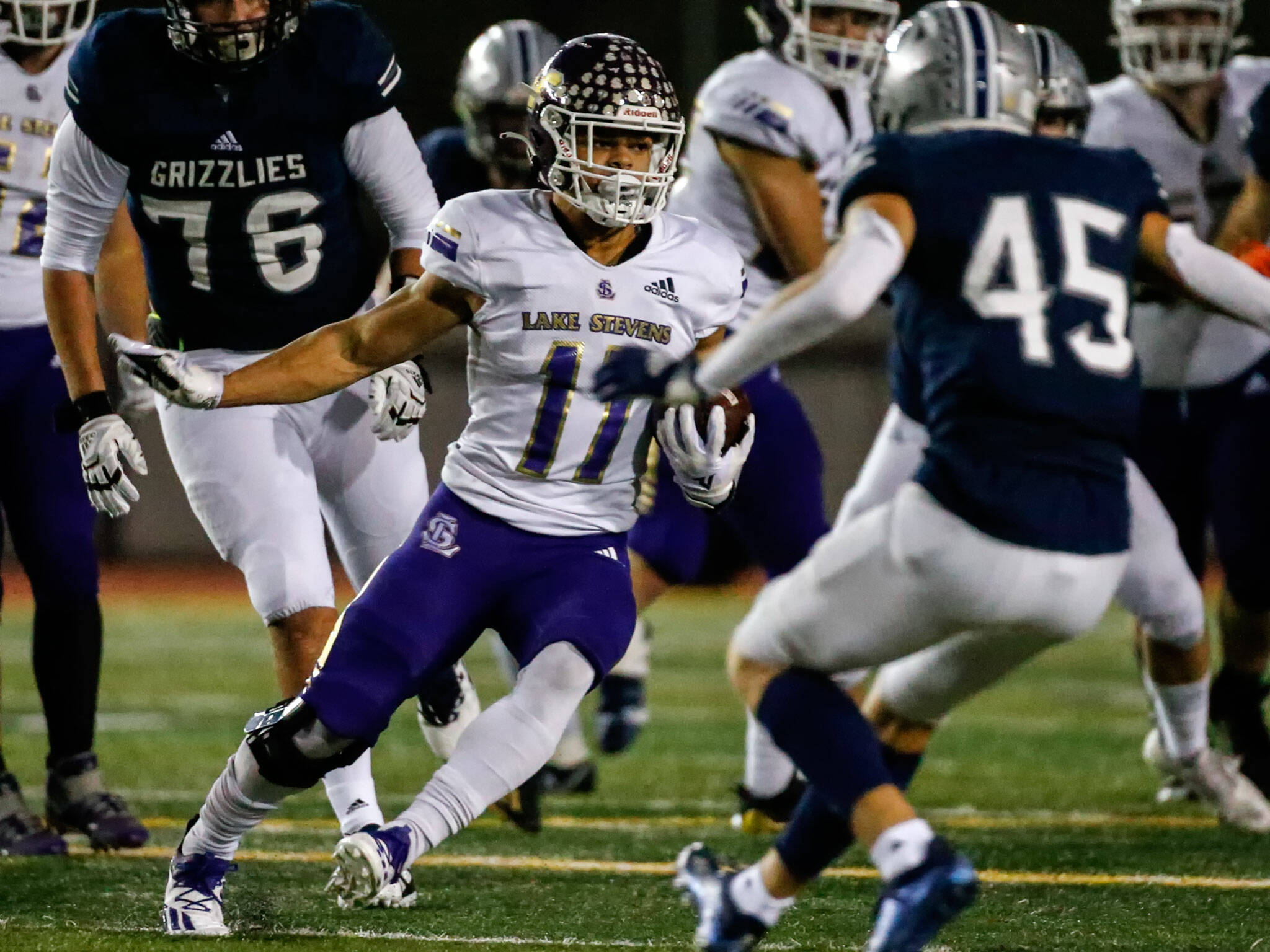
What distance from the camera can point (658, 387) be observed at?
2.83 meters

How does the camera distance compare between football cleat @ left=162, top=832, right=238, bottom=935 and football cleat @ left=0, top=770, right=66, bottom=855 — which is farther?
football cleat @ left=0, top=770, right=66, bottom=855

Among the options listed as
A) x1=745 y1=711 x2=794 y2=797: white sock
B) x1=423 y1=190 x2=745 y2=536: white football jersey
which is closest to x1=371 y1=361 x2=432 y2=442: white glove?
x1=423 y1=190 x2=745 y2=536: white football jersey

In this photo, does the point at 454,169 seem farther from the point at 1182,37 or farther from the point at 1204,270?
the point at 1204,270

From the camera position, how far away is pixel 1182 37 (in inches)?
204

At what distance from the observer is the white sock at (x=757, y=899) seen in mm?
2982

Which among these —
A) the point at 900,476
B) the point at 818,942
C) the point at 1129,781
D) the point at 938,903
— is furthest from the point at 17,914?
the point at 1129,781

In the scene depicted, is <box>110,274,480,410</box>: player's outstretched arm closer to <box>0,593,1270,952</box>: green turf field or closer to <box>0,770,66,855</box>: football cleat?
<box>0,593,1270,952</box>: green turf field

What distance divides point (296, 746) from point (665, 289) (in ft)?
3.22

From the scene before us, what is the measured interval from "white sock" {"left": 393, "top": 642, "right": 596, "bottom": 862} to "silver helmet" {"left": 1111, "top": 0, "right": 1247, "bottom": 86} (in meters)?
2.76

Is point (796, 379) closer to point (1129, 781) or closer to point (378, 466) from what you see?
point (1129, 781)

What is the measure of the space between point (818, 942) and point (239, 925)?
3.18 feet

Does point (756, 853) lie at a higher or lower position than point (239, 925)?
lower

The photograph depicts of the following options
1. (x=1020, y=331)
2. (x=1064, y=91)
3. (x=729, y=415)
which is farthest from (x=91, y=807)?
(x=1064, y=91)

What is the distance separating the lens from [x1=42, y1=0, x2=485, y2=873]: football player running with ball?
376cm
